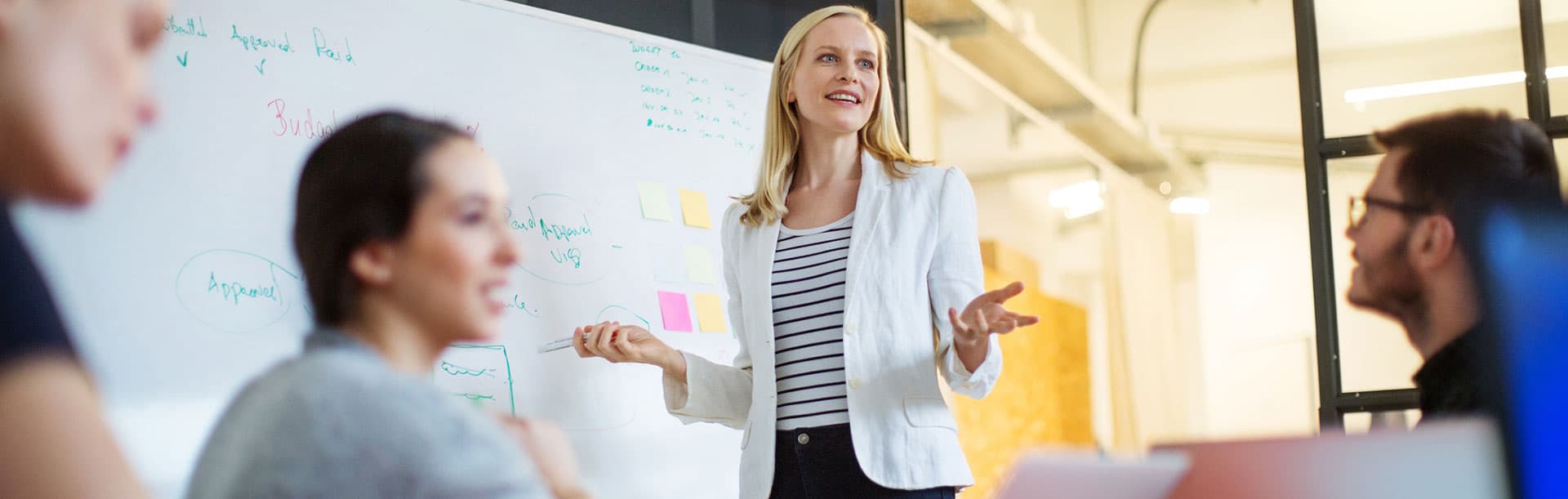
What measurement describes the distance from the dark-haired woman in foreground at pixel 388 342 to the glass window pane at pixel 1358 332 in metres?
2.45

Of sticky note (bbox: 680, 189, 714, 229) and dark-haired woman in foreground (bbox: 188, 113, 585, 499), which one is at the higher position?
sticky note (bbox: 680, 189, 714, 229)

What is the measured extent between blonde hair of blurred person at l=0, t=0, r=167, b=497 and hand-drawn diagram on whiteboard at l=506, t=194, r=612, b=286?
1886 mm

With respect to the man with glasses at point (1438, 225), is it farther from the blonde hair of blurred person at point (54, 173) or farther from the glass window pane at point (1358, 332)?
the glass window pane at point (1358, 332)

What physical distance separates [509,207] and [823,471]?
85 cm

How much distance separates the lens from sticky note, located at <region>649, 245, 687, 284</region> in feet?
8.68

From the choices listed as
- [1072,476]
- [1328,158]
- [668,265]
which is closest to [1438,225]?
[1072,476]

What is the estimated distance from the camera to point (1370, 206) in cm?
131

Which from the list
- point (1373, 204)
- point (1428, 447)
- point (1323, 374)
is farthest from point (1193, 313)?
point (1428, 447)

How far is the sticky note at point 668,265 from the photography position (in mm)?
2645

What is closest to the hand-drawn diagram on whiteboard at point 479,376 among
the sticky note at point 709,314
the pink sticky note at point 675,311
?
the pink sticky note at point 675,311

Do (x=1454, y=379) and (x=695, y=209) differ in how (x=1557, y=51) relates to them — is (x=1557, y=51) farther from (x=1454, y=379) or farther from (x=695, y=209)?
(x=1454, y=379)

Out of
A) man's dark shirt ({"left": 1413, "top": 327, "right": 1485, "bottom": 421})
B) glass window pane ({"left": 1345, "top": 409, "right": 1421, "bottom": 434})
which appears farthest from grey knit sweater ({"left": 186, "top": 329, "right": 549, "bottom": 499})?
glass window pane ({"left": 1345, "top": 409, "right": 1421, "bottom": 434})

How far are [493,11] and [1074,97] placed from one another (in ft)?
10.7

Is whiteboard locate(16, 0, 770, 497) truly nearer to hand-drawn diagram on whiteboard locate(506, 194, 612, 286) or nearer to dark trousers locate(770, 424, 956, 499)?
hand-drawn diagram on whiteboard locate(506, 194, 612, 286)
